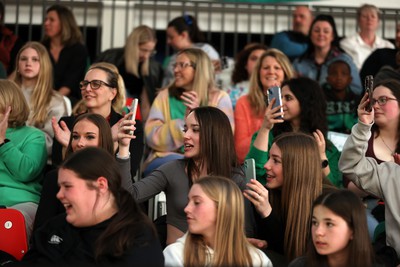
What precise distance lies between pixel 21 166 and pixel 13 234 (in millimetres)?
859

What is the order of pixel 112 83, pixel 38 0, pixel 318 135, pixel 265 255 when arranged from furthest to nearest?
pixel 38 0, pixel 112 83, pixel 318 135, pixel 265 255

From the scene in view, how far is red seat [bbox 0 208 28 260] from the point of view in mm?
5727

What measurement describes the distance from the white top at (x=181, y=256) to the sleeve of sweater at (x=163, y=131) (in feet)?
8.38

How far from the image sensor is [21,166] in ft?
21.4

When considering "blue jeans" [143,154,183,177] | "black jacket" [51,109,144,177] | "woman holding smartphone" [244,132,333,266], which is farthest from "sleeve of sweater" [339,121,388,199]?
"blue jeans" [143,154,183,177]

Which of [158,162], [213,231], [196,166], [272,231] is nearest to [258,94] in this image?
[158,162]

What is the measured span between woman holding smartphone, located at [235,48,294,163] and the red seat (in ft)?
7.48

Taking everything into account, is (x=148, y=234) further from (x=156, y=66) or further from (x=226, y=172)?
(x=156, y=66)

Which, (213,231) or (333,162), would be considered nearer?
(213,231)

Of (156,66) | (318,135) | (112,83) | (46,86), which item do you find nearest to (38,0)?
(156,66)

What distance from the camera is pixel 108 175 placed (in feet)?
16.2

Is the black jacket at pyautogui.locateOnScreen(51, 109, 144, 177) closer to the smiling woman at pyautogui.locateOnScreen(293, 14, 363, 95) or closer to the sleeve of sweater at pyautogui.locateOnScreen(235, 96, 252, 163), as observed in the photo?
the sleeve of sweater at pyautogui.locateOnScreen(235, 96, 252, 163)

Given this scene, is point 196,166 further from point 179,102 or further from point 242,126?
point 179,102

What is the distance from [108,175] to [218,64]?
4.35 m
